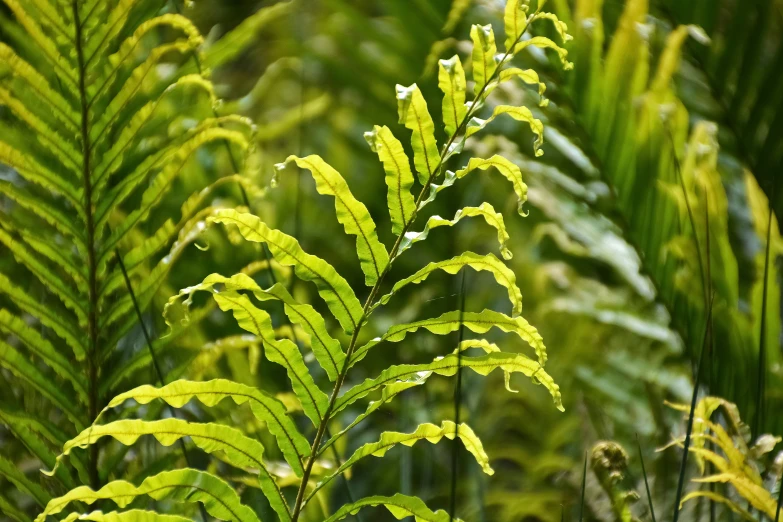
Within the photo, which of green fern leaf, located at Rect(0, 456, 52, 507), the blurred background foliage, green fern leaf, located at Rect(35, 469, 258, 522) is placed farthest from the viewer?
the blurred background foliage

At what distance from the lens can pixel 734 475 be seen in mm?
490

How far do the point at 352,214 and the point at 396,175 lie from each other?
0.03 m

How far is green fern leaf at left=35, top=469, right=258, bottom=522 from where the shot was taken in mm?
373

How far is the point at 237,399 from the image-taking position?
41 centimetres

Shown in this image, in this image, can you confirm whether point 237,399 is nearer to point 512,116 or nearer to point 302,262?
point 302,262

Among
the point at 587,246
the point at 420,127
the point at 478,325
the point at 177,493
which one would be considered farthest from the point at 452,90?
the point at 587,246

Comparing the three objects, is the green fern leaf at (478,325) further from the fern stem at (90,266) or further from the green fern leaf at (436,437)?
the fern stem at (90,266)

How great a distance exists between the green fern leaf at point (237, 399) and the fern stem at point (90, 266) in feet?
0.47

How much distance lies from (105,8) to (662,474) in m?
0.60

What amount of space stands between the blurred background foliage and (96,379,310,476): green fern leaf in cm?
10

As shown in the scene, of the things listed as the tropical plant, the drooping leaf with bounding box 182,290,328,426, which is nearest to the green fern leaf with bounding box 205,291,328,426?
the drooping leaf with bounding box 182,290,328,426

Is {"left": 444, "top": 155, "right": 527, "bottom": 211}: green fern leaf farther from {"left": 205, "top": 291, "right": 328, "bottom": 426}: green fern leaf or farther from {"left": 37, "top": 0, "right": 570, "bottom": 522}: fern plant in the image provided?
{"left": 205, "top": 291, "right": 328, "bottom": 426}: green fern leaf

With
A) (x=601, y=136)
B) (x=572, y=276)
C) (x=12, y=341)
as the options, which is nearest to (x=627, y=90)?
(x=601, y=136)

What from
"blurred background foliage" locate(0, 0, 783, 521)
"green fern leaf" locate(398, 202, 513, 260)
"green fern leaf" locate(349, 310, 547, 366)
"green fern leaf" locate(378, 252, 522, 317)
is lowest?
"blurred background foliage" locate(0, 0, 783, 521)
